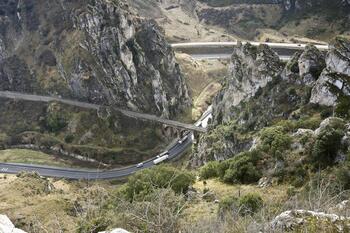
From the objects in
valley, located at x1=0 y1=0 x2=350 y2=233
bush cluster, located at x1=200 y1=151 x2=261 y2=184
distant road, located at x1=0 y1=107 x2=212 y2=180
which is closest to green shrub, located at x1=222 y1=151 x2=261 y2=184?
bush cluster, located at x1=200 y1=151 x2=261 y2=184

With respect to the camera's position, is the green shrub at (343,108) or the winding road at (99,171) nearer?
the green shrub at (343,108)

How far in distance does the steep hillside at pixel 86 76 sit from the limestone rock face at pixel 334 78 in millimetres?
70180

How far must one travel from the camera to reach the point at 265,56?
280ft

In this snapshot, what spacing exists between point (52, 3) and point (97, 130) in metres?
49.8

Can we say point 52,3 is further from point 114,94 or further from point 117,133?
point 117,133

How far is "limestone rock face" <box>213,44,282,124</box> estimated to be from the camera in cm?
8369

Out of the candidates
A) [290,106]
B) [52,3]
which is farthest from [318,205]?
[52,3]

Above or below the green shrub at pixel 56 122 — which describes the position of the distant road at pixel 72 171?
below

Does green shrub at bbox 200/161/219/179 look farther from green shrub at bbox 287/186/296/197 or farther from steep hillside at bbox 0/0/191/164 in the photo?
steep hillside at bbox 0/0/191/164

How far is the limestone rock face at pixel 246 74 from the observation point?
275 feet

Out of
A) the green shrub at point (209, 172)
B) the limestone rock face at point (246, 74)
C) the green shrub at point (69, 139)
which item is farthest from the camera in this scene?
the green shrub at point (69, 139)

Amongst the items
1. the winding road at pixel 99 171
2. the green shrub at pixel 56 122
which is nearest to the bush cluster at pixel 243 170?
the winding road at pixel 99 171

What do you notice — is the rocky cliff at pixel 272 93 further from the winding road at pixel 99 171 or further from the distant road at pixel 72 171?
the distant road at pixel 72 171

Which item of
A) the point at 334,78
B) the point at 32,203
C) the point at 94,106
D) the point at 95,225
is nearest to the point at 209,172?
the point at 334,78
